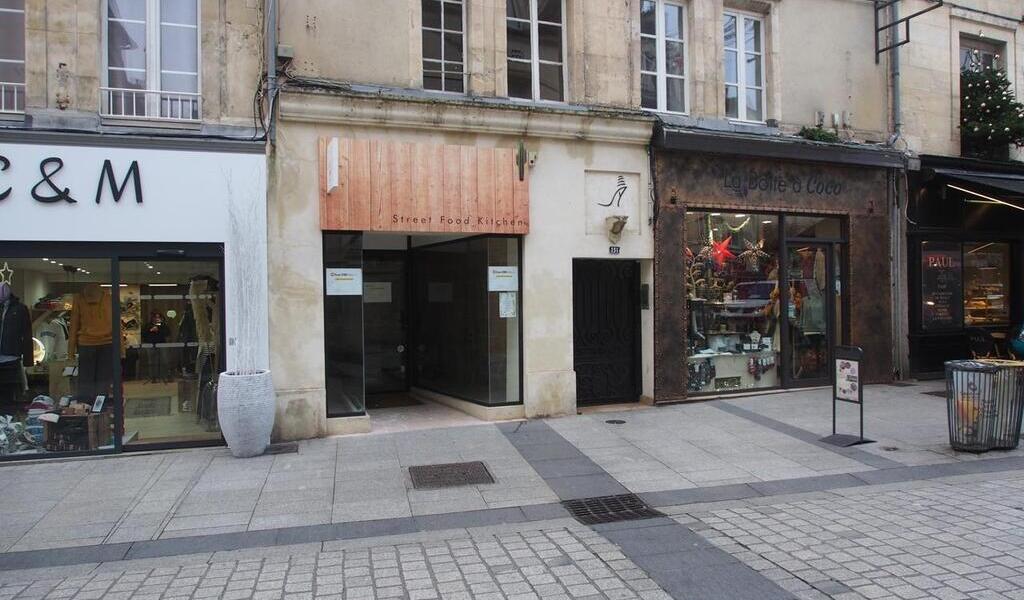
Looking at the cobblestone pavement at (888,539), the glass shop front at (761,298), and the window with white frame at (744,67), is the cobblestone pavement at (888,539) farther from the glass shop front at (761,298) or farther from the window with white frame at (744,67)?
the window with white frame at (744,67)

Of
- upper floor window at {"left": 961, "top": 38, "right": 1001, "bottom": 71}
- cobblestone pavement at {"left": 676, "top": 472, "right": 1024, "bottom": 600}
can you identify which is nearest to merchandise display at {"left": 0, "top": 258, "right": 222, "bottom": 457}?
cobblestone pavement at {"left": 676, "top": 472, "right": 1024, "bottom": 600}

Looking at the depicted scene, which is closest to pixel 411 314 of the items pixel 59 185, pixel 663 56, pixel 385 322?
pixel 385 322

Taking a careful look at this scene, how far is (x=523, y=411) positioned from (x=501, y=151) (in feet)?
12.2

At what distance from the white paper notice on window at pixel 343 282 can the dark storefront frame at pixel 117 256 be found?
4.28ft

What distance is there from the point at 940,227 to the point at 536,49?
8.48 metres

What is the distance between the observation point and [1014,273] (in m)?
13.4

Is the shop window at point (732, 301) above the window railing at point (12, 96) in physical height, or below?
below

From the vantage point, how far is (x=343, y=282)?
8766mm

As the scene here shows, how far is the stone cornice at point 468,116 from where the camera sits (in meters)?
8.45

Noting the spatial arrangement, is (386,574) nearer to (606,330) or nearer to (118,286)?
(118,286)

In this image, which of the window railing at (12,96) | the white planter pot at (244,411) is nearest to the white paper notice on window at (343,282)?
the white planter pot at (244,411)

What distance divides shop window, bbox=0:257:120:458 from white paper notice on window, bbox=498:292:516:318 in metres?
4.89

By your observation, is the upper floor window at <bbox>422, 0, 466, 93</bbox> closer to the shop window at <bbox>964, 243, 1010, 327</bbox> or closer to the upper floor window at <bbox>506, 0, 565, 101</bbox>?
the upper floor window at <bbox>506, 0, 565, 101</bbox>

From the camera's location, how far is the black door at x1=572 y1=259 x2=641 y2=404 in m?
10.4
